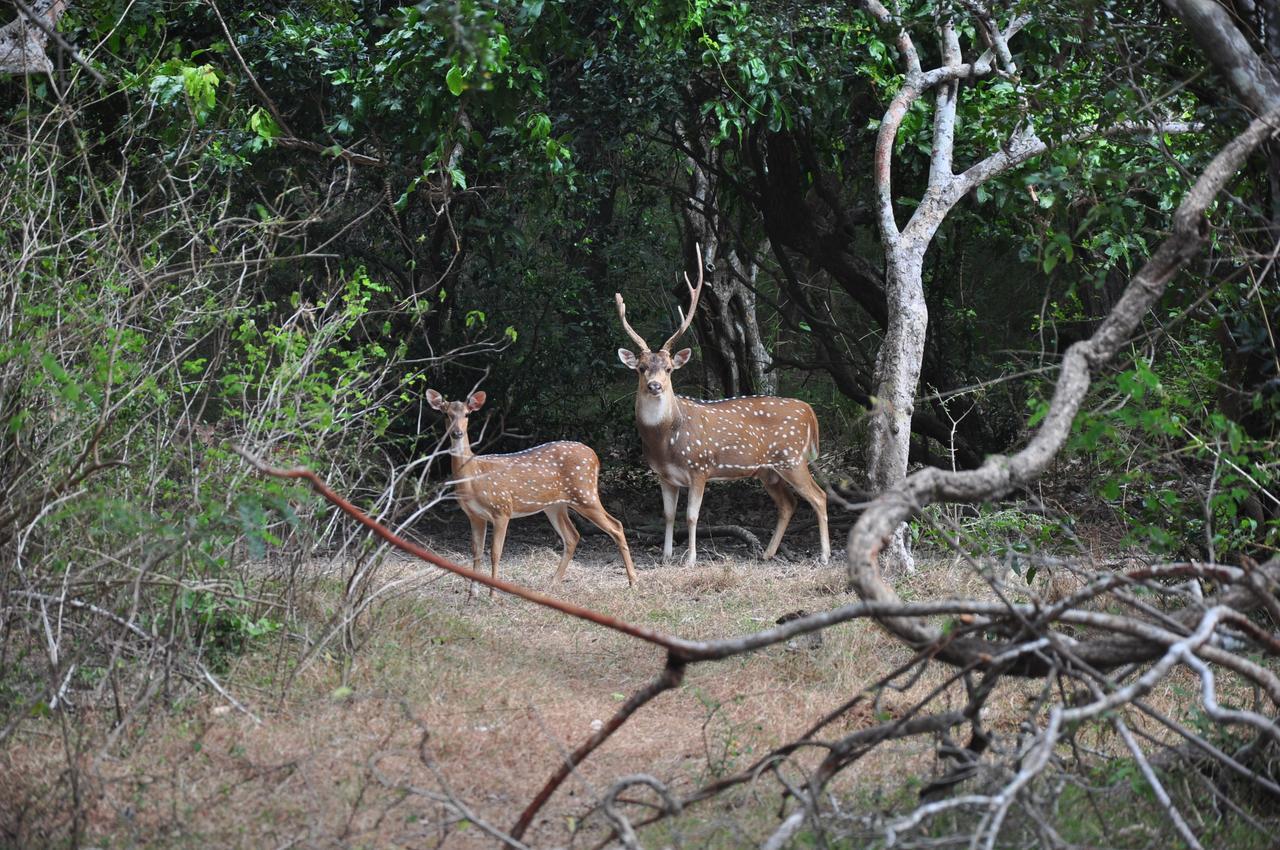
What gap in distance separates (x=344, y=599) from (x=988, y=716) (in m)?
2.58

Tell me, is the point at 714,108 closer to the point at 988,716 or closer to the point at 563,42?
the point at 563,42

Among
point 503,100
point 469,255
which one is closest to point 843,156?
point 469,255

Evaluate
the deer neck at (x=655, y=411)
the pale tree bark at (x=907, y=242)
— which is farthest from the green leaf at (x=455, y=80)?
the deer neck at (x=655, y=411)

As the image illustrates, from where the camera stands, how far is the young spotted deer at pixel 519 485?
8227mm

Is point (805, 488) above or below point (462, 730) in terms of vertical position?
below

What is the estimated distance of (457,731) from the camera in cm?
497

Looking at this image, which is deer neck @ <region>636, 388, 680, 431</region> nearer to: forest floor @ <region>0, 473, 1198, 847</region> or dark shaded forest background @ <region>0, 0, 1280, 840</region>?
dark shaded forest background @ <region>0, 0, 1280, 840</region>

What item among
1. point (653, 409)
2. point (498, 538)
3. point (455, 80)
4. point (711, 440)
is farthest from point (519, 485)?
point (455, 80)

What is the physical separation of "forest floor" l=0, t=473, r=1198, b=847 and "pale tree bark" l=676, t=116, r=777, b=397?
17.5ft

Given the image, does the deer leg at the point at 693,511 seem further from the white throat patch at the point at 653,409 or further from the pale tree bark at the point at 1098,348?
the pale tree bark at the point at 1098,348

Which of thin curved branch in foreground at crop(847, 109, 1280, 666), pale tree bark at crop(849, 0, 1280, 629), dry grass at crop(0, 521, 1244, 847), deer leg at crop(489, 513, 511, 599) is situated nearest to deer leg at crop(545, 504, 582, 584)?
deer leg at crop(489, 513, 511, 599)

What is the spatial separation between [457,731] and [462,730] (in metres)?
0.04

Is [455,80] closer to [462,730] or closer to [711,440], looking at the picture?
[462,730]

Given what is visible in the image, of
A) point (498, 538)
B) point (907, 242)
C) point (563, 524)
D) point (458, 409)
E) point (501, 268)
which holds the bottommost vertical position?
point (563, 524)
